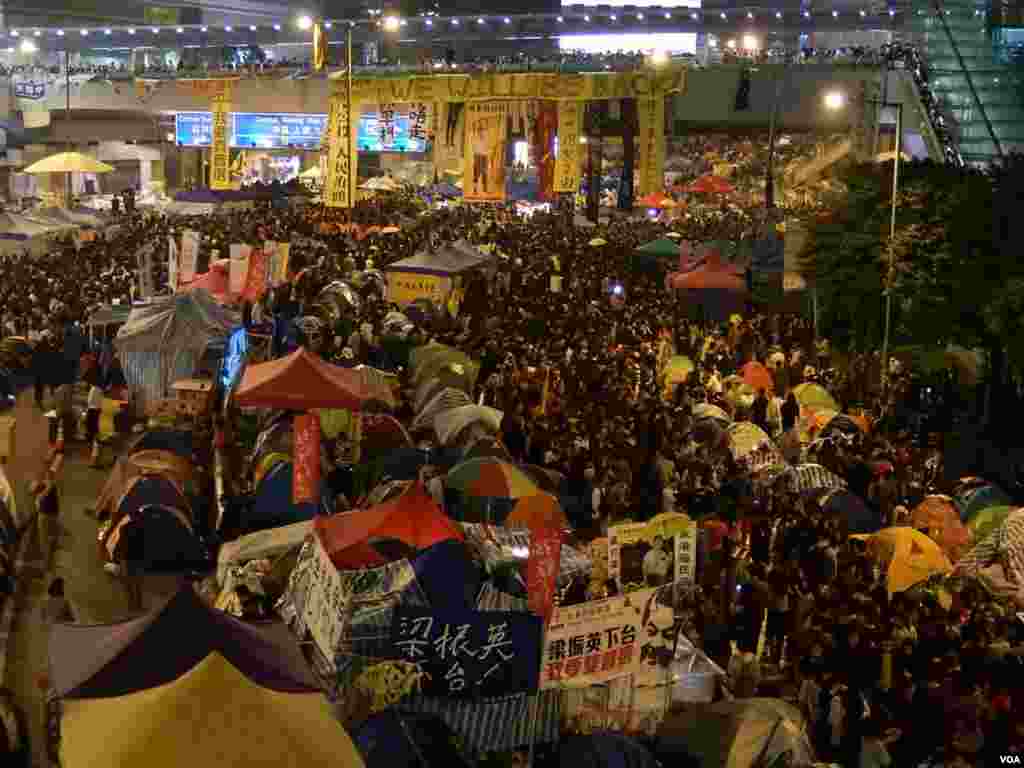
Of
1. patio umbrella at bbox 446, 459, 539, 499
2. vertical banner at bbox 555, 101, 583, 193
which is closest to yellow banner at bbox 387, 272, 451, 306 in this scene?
vertical banner at bbox 555, 101, 583, 193

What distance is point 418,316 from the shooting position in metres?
23.1

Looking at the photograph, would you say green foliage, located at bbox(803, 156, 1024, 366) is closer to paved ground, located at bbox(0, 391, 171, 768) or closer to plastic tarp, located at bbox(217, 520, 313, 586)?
plastic tarp, located at bbox(217, 520, 313, 586)

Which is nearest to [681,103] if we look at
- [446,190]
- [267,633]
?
[446,190]

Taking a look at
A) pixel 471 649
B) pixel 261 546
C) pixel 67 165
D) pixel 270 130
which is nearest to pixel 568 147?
pixel 67 165

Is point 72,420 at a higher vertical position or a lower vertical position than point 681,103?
lower

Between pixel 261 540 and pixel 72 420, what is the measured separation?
727 cm

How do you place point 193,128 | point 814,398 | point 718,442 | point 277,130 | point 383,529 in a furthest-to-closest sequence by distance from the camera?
point 193,128, point 277,130, point 814,398, point 718,442, point 383,529

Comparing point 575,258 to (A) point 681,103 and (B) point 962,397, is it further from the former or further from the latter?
(B) point 962,397

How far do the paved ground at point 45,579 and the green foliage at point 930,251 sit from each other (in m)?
11.4

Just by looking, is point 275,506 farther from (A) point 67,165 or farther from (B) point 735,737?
(A) point 67,165

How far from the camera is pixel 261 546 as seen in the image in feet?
35.0

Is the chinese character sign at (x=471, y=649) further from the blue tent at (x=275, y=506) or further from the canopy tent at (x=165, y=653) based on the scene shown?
the blue tent at (x=275, y=506)

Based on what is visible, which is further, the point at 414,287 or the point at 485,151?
the point at 485,151

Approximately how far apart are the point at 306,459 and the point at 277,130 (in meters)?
31.7
